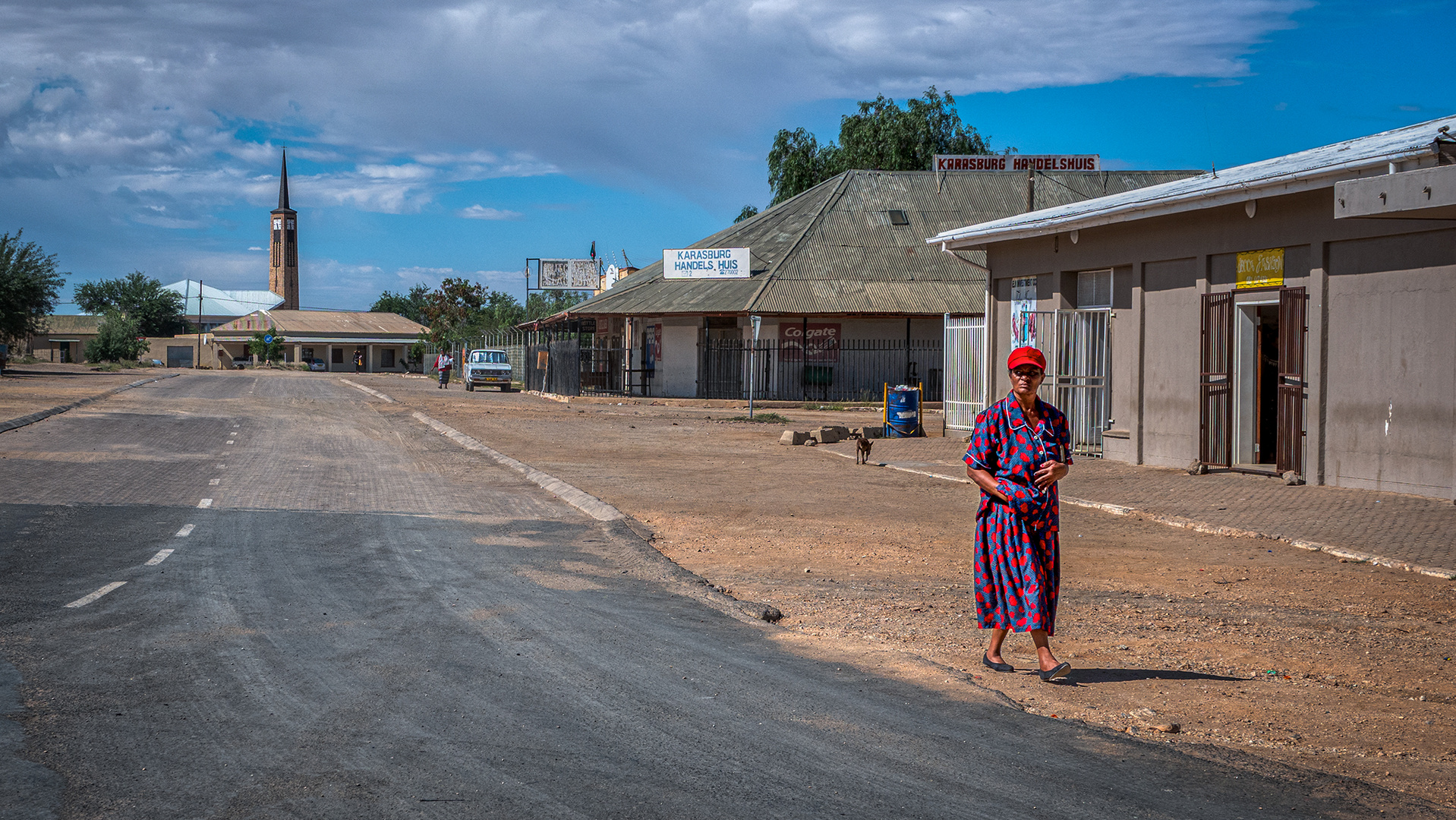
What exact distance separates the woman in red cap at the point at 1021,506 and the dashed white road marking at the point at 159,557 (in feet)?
Result: 21.7

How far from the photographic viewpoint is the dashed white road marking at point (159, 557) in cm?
908

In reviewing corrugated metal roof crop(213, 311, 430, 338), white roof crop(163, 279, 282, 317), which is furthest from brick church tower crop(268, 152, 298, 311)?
corrugated metal roof crop(213, 311, 430, 338)

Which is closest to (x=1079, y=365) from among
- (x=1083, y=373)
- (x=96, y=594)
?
(x=1083, y=373)

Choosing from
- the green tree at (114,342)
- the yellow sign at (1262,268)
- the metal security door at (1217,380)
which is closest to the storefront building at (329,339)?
the green tree at (114,342)

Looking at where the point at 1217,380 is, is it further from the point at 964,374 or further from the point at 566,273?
the point at 566,273

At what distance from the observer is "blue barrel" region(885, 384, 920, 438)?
24.1 meters

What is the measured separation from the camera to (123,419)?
84.5 ft

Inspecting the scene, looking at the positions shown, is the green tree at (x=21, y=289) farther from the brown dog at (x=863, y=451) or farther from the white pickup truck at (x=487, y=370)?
the brown dog at (x=863, y=451)

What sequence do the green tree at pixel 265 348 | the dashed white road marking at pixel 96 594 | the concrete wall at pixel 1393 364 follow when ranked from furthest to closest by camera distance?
the green tree at pixel 265 348
the concrete wall at pixel 1393 364
the dashed white road marking at pixel 96 594

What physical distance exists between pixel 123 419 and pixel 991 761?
1015 inches

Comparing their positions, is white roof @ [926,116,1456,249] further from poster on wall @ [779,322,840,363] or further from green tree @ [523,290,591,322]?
green tree @ [523,290,591,322]

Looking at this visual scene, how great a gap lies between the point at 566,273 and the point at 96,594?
252 ft

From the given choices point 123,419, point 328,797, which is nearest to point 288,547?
point 328,797

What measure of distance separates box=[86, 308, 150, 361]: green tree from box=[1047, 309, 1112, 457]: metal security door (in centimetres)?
9454
